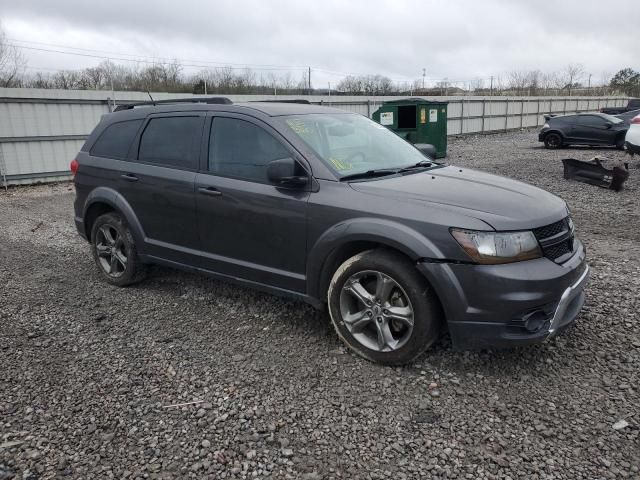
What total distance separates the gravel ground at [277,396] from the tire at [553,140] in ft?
52.3

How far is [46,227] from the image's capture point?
7969 millimetres

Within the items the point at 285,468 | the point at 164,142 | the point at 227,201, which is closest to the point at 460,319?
the point at 285,468

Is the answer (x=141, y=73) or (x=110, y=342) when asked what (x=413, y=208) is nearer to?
(x=110, y=342)

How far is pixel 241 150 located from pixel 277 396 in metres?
1.91

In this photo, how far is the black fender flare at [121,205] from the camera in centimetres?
474

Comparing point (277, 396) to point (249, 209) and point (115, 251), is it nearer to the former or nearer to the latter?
point (249, 209)

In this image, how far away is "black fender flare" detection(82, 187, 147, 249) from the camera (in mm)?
4738

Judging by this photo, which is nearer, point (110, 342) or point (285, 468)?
point (285, 468)

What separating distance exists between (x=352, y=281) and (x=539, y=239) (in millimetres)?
1190

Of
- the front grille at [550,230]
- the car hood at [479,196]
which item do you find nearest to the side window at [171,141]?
the car hood at [479,196]

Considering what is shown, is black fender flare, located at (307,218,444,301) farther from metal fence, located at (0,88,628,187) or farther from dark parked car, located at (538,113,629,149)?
dark parked car, located at (538,113,629,149)

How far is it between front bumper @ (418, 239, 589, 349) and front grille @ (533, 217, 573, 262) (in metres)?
0.09

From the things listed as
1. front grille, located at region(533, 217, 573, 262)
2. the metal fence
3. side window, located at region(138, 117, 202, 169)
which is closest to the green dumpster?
the metal fence

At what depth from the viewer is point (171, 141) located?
4.51 metres
